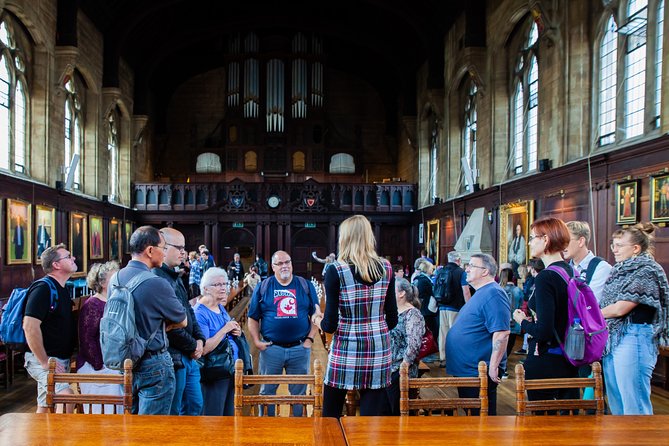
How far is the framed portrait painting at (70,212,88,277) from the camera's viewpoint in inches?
→ 556

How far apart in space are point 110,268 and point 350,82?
72.8 ft

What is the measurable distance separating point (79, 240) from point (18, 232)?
3.38 m

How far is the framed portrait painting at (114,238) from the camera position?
17266mm

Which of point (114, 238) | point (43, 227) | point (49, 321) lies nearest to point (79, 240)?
point (43, 227)

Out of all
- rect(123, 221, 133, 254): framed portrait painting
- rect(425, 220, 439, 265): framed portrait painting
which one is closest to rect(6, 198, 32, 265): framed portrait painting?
rect(123, 221, 133, 254): framed portrait painting

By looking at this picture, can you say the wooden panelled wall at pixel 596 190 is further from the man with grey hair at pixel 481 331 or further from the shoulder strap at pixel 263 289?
the shoulder strap at pixel 263 289

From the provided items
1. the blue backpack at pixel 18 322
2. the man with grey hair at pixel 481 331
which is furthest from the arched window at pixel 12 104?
the man with grey hair at pixel 481 331

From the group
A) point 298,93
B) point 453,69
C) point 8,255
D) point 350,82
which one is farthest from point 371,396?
point 350,82

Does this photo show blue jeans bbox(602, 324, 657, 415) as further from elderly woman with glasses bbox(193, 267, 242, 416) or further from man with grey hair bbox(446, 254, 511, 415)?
elderly woman with glasses bbox(193, 267, 242, 416)

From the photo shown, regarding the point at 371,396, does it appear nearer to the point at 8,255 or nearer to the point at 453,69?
the point at 8,255

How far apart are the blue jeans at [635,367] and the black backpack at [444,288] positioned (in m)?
3.64

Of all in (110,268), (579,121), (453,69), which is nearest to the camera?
(110,268)

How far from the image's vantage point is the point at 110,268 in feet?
13.6

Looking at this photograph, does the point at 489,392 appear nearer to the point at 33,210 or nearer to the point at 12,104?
the point at 33,210
